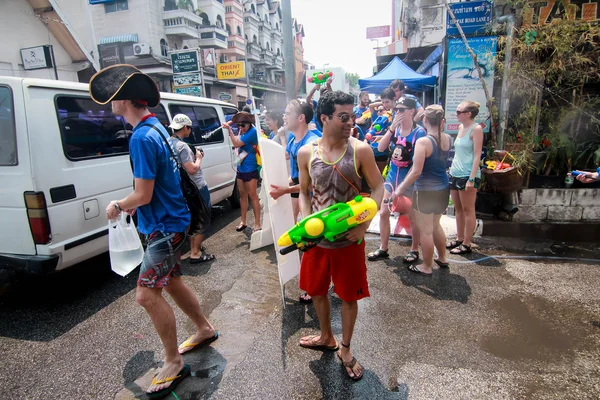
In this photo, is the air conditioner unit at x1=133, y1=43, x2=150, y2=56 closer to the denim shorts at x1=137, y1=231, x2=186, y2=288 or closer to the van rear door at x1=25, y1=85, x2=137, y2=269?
the van rear door at x1=25, y1=85, x2=137, y2=269

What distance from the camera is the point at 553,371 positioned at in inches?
90.3

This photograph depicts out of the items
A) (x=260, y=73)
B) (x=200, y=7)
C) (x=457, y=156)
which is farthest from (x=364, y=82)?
(x=260, y=73)

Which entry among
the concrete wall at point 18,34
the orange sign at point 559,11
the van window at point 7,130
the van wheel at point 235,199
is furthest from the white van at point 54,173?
the concrete wall at point 18,34

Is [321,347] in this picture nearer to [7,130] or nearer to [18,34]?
[7,130]

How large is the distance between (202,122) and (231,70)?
20.9 metres

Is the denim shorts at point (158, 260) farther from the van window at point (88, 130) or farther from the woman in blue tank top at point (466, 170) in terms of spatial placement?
the woman in blue tank top at point (466, 170)

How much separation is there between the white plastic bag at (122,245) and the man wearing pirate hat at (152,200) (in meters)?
0.29

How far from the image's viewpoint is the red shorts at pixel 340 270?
2156 millimetres

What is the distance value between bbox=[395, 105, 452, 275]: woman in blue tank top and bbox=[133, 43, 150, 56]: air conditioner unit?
23719 mm

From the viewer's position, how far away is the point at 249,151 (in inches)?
192

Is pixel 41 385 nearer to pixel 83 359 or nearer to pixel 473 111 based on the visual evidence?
pixel 83 359

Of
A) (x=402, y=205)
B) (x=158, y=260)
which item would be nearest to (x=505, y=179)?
(x=402, y=205)

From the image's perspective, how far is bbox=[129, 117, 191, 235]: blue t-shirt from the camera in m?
2.04

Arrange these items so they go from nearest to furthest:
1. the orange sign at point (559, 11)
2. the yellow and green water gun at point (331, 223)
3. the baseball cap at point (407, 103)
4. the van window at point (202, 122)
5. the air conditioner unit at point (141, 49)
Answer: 1. the yellow and green water gun at point (331, 223)
2. the baseball cap at point (407, 103)
3. the van window at point (202, 122)
4. the orange sign at point (559, 11)
5. the air conditioner unit at point (141, 49)
